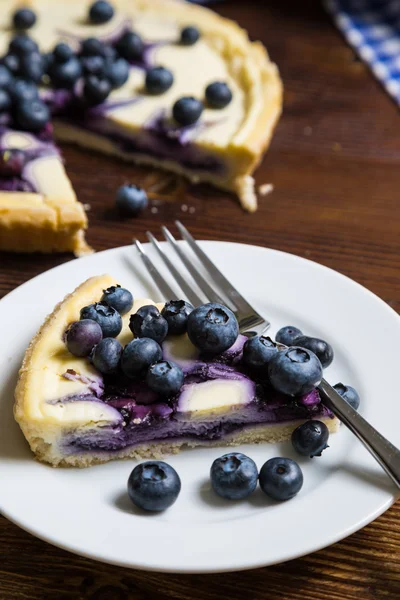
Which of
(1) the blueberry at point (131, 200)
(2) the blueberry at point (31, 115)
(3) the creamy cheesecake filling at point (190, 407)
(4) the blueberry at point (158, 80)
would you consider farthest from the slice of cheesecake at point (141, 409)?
(4) the blueberry at point (158, 80)

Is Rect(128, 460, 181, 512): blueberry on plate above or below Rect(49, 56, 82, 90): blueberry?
above

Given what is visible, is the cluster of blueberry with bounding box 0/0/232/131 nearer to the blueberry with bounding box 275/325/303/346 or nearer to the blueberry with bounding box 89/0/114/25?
the blueberry with bounding box 89/0/114/25

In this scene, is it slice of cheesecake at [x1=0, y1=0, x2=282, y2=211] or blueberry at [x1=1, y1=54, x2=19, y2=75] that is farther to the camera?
blueberry at [x1=1, y1=54, x2=19, y2=75]

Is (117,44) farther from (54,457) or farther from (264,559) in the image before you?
(264,559)

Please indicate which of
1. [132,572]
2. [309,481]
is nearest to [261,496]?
[309,481]

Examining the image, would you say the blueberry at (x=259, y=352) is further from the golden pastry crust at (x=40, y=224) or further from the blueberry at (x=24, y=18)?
the blueberry at (x=24, y=18)

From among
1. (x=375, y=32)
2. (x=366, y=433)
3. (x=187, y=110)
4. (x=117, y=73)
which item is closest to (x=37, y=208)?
(x=187, y=110)

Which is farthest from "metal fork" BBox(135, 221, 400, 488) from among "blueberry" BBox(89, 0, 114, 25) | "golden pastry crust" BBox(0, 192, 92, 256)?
"blueberry" BBox(89, 0, 114, 25)
